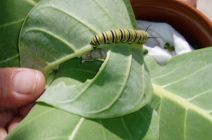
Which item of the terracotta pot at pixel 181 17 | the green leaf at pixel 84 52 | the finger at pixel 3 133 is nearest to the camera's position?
the green leaf at pixel 84 52

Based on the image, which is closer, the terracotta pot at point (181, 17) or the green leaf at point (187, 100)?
the green leaf at point (187, 100)

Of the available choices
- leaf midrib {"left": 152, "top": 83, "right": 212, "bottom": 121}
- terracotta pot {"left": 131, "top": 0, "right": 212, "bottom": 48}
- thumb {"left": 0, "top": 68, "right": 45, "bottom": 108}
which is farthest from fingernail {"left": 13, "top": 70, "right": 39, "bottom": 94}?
terracotta pot {"left": 131, "top": 0, "right": 212, "bottom": 48}

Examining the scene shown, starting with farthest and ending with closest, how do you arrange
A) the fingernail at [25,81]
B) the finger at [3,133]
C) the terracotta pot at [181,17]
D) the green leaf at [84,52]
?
the terracotta pot at [181,17], the finger at [3,133], the fingernail at [25,81], the green leaf at [84,52]

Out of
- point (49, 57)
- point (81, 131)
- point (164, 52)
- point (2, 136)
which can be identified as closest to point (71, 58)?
point (49, 57)

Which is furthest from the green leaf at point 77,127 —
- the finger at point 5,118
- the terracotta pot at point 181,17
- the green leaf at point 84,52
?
the terracotta pot at point 181,17

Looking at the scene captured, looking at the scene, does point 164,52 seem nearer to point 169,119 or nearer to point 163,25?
point 163,25

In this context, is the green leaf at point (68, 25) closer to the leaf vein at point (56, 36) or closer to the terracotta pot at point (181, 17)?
the leaf vein at point (56, 36)

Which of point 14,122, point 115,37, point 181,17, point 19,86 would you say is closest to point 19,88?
point 19,86
